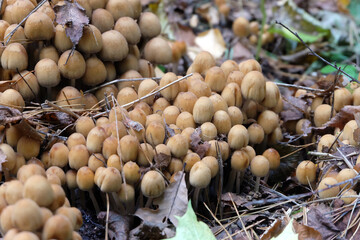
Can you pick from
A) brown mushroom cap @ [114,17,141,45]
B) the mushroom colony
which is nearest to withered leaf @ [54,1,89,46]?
the mushroom colony

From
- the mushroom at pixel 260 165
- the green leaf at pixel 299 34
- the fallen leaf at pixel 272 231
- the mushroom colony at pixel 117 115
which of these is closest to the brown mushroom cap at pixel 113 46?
the mushroom colony at pixel 117 115

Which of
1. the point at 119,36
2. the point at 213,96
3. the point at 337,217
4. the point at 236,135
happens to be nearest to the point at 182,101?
the point at 213,96

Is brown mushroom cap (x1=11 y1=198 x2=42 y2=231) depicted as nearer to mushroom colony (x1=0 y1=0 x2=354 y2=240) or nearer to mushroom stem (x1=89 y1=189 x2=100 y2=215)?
mushroom colony (x1=0 y1=0 x2=354 y2=240)

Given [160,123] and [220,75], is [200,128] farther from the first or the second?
[220,75]

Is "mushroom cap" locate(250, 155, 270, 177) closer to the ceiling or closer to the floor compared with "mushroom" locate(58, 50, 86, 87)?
closer to the floor

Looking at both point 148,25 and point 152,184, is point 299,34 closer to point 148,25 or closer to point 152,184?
point 148,25

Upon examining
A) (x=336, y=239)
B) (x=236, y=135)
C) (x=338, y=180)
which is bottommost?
(x=336, y=239)
